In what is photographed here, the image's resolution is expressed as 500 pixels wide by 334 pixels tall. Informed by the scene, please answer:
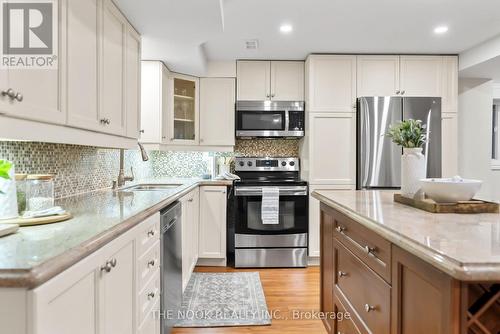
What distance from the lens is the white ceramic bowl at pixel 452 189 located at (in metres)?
1.38

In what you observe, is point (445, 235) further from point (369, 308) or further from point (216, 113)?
point (216, 113)

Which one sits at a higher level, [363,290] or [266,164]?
[266,164]

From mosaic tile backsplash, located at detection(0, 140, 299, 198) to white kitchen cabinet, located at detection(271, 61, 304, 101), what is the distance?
1.95ft

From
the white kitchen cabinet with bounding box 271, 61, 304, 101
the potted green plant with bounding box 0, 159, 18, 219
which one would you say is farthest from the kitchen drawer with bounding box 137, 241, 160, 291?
the white kitchen cabinet with bounding box 271, 61, 304, 101

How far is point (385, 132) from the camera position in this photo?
3510 mm

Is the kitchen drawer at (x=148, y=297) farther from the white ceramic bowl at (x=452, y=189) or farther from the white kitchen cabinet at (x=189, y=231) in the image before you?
the white ceramic bowl at (x=452, y=189)

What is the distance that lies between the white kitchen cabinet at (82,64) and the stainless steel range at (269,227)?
6.72 feet

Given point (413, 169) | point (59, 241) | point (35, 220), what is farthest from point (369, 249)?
point (35, 220)

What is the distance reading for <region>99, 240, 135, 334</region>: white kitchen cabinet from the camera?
107 centimetres

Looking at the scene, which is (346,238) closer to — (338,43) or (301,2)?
(301,2)

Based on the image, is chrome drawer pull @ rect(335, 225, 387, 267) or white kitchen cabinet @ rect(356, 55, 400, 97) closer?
chrome drawer pull @ rect(335, 225, 387, 267)

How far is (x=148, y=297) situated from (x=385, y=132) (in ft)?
9.54

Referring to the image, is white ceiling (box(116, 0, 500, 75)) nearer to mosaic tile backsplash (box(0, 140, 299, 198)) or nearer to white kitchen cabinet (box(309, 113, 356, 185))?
white kitchen cabinet (box(309, 113, 356, 185))

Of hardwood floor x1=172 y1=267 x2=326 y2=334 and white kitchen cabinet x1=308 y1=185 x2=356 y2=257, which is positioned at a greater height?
white kitchen cabinet x1=308 y1=185 x2=356 y2=257
